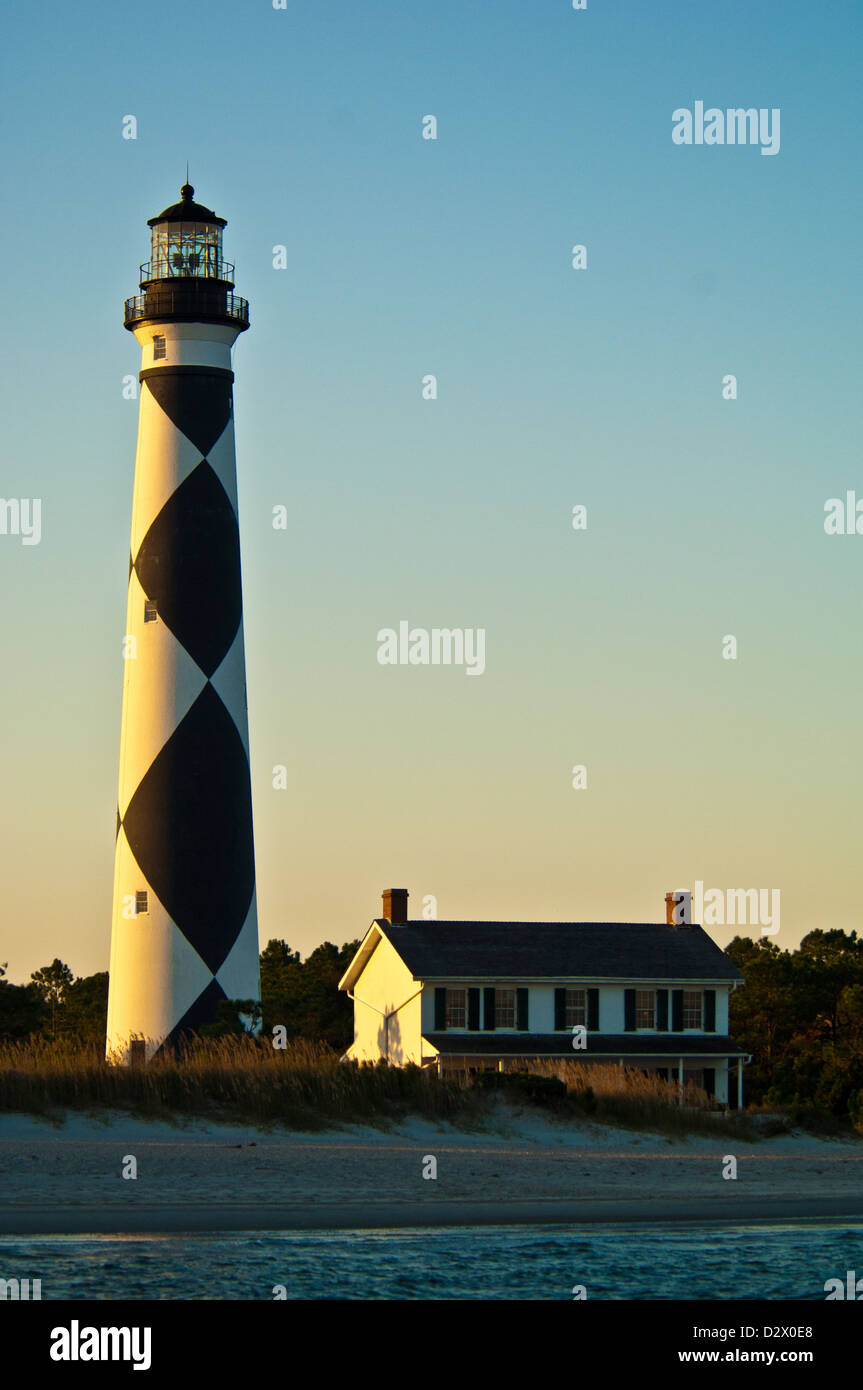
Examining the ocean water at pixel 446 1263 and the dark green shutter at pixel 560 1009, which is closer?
the ocean water at pixel 446 1263

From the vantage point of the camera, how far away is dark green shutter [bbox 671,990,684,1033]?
51.1 m

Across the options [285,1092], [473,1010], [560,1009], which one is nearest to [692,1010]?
[560,1009]

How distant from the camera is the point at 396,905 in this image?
2062 inches

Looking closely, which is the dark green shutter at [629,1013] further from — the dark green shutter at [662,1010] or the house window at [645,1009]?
the dark green shutter at [662,1010]

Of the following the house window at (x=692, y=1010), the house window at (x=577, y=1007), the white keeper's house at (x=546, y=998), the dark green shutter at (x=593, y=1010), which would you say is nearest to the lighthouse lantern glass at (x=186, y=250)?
the white keeper's house at (x=546, y=998)

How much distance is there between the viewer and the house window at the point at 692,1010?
51.4m

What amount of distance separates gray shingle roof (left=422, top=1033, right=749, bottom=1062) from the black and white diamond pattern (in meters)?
9.35

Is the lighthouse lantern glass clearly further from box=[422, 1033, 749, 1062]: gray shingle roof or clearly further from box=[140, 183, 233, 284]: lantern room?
box=[422, 1033, 749, 1062]: gray shingle roof

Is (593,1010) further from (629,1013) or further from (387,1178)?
(387,1178)

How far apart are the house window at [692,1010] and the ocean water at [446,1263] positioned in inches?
952

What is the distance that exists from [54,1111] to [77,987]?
30.3m

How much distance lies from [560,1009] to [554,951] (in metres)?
1.87

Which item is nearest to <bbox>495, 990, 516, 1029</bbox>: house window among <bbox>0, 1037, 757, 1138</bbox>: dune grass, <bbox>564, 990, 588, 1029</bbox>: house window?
<bbox>564, 990, 588, 1029</bbox>: house window
